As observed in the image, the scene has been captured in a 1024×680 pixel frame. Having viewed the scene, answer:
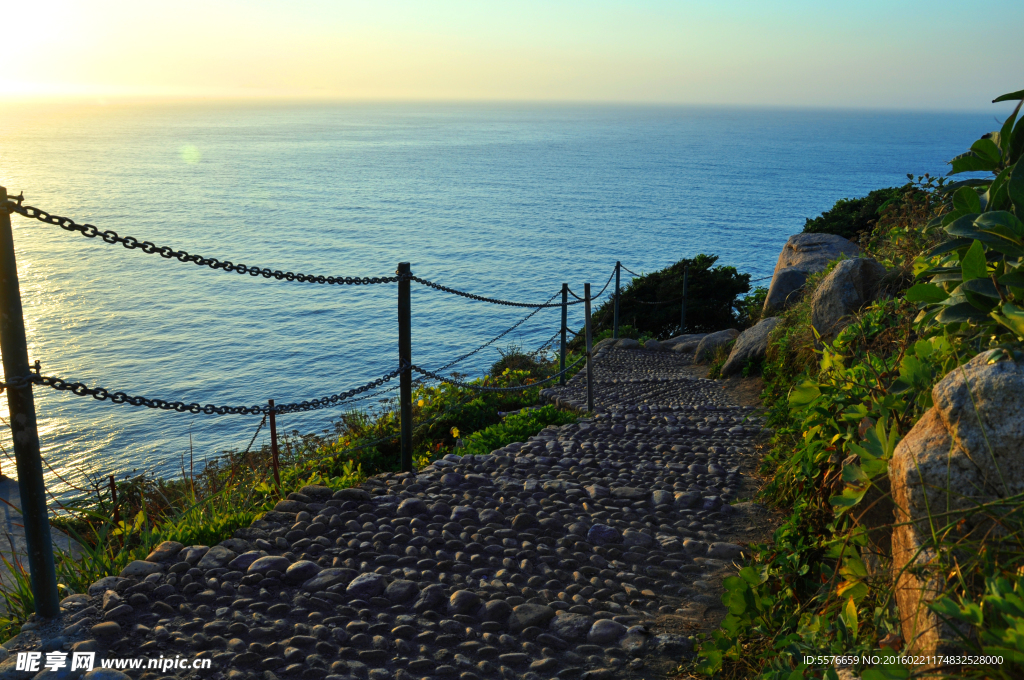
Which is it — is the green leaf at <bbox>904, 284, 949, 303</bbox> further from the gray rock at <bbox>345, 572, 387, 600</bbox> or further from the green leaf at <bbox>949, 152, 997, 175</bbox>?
the gray rock at <bbox>345, 572, 387, 600</bbox>

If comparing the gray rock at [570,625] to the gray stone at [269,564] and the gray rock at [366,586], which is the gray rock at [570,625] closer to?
the gray rock at [366,586]

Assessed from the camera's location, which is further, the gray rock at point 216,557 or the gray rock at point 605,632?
the gray rock at point 216,557

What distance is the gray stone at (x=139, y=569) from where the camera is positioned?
346 cm

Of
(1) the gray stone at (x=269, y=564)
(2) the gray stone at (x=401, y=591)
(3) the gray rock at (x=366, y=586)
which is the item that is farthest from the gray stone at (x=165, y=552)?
(2) the gray stone at (x=401, y=591)

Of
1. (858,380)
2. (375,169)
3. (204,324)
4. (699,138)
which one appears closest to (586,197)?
(375,169)

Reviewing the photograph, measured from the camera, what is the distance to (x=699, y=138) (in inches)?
6481

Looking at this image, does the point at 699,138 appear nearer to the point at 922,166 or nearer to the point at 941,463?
the point at 922,166

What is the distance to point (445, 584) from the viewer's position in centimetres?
355

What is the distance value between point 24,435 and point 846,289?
8065mm

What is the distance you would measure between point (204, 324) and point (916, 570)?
1203 inches

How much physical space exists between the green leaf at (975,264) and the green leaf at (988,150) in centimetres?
79

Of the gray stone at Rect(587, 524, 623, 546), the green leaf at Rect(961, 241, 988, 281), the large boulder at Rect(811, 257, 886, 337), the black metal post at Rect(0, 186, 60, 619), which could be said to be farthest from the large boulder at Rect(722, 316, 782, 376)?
the black metal post at Rect(0, 186, 60, 619)

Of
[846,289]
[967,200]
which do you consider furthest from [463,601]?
[846,289]

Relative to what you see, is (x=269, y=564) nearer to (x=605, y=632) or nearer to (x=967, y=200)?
(x=605, y=632)
